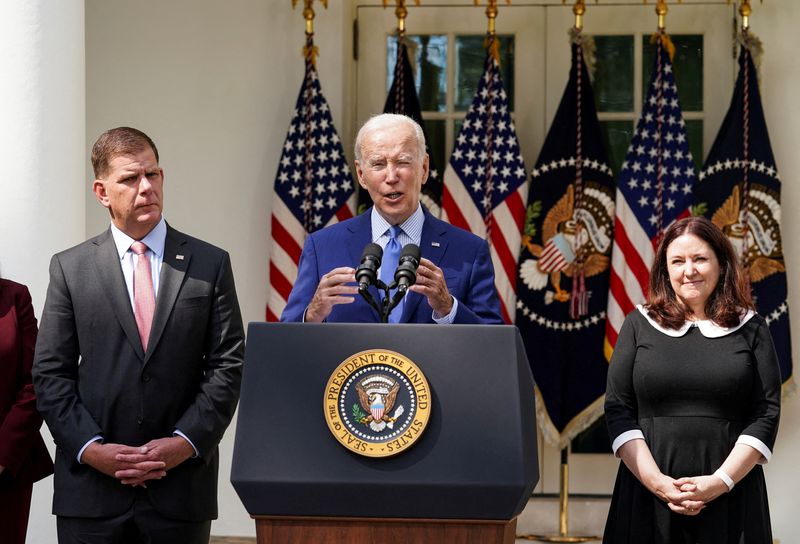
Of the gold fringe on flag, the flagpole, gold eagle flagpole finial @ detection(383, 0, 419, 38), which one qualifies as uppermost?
gold eagle flagpole finial @ detection(383, 0, 419, 38)

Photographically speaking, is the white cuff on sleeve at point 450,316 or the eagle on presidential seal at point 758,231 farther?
the eagle on presidential seal at point 758,231

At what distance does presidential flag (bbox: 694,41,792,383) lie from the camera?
19.6 ft

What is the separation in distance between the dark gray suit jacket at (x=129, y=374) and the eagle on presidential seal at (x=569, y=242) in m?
3.00

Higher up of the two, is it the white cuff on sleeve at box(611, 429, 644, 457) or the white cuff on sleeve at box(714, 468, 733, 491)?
the white cuff on sleeve at box(611, 429, 644, 457)

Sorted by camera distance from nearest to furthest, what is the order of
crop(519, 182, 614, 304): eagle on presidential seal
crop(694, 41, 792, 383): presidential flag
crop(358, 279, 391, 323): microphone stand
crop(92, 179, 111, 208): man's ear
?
1. crop(358, 279, 391, 323): microphone stand
2. crop(92, 179, 111, 208): man's ear
3. crop(694, 41, 792, 383): presidential flag
4. crop(519, 182, 614, 304): eagle on presidential seal

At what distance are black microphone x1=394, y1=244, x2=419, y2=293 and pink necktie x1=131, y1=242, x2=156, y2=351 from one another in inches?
34.8

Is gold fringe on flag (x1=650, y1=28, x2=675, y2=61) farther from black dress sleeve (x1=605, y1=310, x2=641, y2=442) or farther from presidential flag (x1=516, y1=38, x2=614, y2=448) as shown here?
black dress sleeve (x1=605, y1=310, x2=641, y2=442)

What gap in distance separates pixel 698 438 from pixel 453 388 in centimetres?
120

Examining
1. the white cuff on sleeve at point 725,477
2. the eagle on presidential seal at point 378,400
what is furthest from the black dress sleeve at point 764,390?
the eagle on presidential seal at point 378,400

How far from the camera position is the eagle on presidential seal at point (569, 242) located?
607cm

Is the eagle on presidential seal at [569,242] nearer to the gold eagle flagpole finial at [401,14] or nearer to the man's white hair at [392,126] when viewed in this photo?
the gold eagle flagpole finial at [401,14]

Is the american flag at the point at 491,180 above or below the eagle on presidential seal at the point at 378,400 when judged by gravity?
above

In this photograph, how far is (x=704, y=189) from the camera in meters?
6.07

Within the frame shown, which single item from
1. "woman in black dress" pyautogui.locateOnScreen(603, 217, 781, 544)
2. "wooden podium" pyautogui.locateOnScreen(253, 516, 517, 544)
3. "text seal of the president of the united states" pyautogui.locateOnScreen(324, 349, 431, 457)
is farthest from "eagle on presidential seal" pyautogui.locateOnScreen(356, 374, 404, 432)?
"woman in black dress" pyautogui.locateOnScreen(603, 217, 781, 544)
